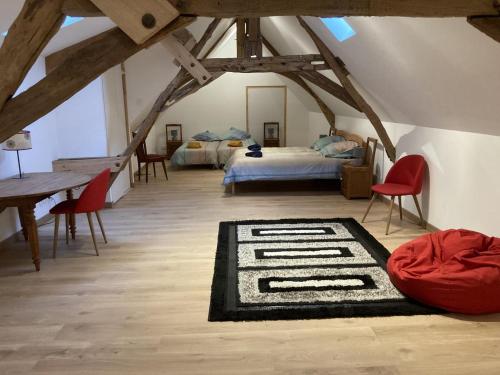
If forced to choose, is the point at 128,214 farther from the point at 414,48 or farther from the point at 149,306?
the point at 414,48

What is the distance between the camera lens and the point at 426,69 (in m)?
3.41

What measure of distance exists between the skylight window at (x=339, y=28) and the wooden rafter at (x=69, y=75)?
2650 millimetres

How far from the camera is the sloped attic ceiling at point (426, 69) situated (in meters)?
2.70

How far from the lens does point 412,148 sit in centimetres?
471

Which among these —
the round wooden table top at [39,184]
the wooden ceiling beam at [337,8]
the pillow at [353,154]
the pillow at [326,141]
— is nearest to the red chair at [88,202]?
the round wooden table top at [39,184]

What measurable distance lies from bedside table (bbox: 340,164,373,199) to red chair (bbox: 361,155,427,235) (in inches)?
41.1

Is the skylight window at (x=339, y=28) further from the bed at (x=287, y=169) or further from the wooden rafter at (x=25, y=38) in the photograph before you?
the wooden rafter at (x=25, y=38)

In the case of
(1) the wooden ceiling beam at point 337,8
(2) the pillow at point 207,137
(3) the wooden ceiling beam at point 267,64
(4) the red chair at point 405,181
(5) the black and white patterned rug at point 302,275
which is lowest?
(5) the black and white patterned rug at point 302,275

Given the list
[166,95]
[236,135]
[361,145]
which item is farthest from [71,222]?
[236,135]

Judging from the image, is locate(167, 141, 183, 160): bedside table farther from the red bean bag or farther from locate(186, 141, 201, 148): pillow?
the red bean bag

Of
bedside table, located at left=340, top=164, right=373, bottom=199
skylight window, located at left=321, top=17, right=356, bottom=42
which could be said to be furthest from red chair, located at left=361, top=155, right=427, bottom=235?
skylight window, located at left=321, top=17, right=356, bottom=42

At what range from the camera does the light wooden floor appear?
2.17 meters

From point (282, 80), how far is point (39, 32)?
26.9 feet

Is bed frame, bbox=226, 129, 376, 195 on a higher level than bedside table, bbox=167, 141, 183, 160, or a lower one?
higher
